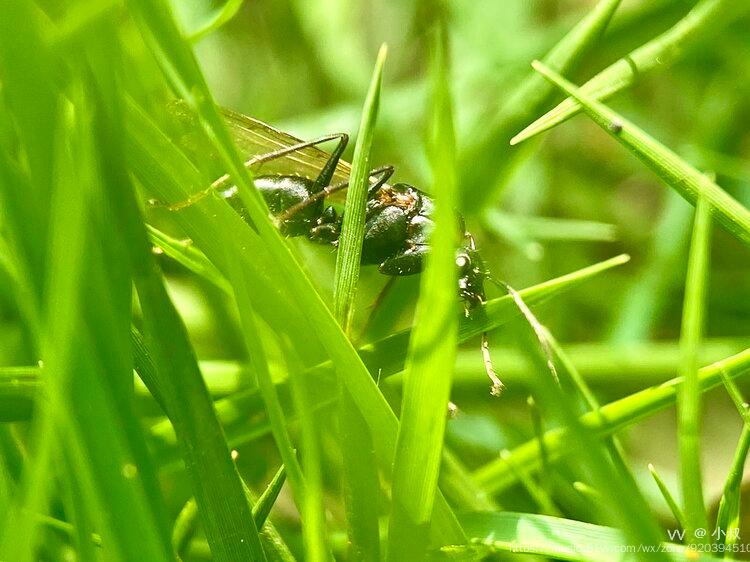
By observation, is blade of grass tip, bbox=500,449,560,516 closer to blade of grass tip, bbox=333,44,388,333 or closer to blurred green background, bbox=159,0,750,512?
blade of grass tip, bbox=333,44,388,333

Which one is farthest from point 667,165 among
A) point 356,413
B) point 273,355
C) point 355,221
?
point 273,355

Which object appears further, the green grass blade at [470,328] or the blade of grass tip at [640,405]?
the green grass blade at [470,328]

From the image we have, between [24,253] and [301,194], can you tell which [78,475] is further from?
[301,194]

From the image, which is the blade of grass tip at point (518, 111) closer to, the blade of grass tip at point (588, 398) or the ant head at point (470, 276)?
the ant head at point (470, 276)

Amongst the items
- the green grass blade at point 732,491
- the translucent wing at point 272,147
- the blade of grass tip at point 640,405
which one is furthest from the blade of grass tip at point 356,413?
the translucent wing at point 272,147

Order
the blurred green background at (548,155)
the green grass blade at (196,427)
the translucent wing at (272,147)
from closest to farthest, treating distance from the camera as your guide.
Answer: the green grass blade at (196,427), the translucent wing at (272,147), the blurred green background at (548,155)

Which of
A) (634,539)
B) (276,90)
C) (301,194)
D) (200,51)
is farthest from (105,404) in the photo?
(200,51)

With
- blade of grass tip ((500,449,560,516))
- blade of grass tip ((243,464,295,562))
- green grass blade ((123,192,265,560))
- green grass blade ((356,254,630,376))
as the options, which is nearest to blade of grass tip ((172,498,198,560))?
blade of grass tip ((243,464,295,562))
